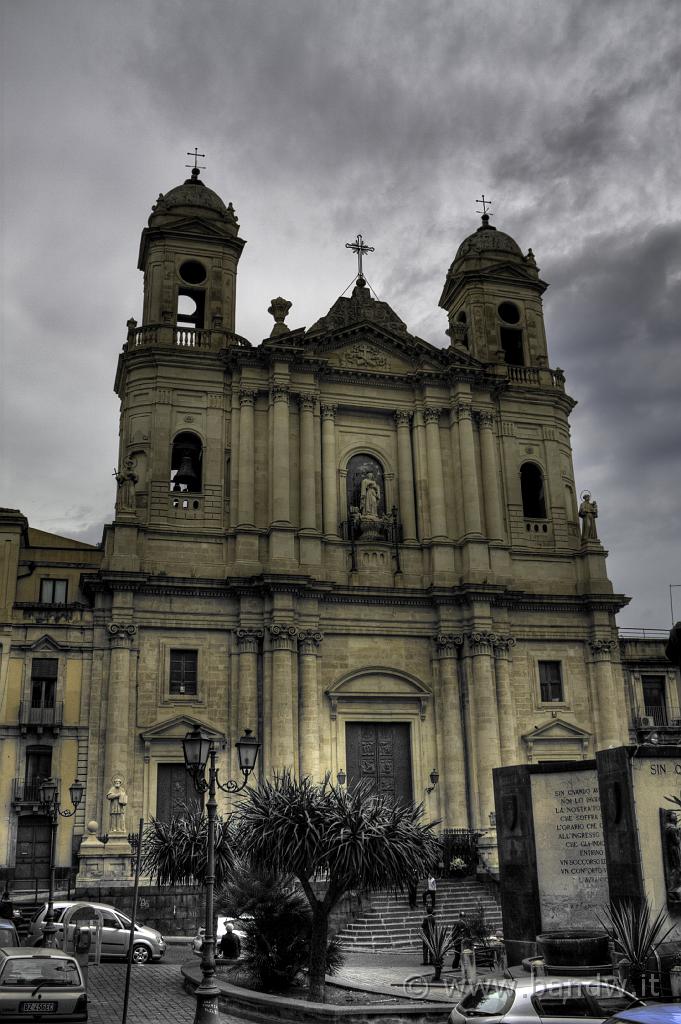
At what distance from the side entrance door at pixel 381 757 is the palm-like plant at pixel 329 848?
1765 centimetres

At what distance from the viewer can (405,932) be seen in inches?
1089

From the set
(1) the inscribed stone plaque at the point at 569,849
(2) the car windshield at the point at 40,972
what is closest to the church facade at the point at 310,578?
(1) the inscribed stone plaque at the point at 569,849

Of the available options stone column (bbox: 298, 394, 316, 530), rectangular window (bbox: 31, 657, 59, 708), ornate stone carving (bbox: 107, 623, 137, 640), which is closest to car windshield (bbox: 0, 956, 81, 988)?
rectangular window (bbox: 31, 657, 59, 708)

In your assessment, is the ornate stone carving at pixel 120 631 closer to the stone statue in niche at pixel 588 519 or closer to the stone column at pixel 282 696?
the stone column at pixel 282 696

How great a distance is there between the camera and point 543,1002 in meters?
11.7

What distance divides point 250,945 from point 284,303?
2783cm

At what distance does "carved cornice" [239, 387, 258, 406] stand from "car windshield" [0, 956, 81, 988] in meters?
26.8

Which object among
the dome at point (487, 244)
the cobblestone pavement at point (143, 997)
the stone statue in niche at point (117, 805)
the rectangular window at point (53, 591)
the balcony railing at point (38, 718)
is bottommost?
the cobblestone pavement at point (143, 997)

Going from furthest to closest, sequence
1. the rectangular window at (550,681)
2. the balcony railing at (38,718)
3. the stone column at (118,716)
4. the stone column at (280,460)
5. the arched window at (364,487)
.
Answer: the arched window at (364,487) < the rectangular window at (550,681) < the stone column at (280,460) < the balcony railing at (38,718) < the stone column at (118,716)

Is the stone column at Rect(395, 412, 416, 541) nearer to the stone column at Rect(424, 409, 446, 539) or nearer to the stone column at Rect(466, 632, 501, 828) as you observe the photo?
the stone column at Rect(424, 409, 446, 539)

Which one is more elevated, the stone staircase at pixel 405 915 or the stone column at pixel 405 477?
the stone column at pixel 405 477

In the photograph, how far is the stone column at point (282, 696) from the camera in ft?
114

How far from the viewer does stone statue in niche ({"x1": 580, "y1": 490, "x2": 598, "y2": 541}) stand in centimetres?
4184

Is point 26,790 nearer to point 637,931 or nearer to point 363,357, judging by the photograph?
point 363,357
